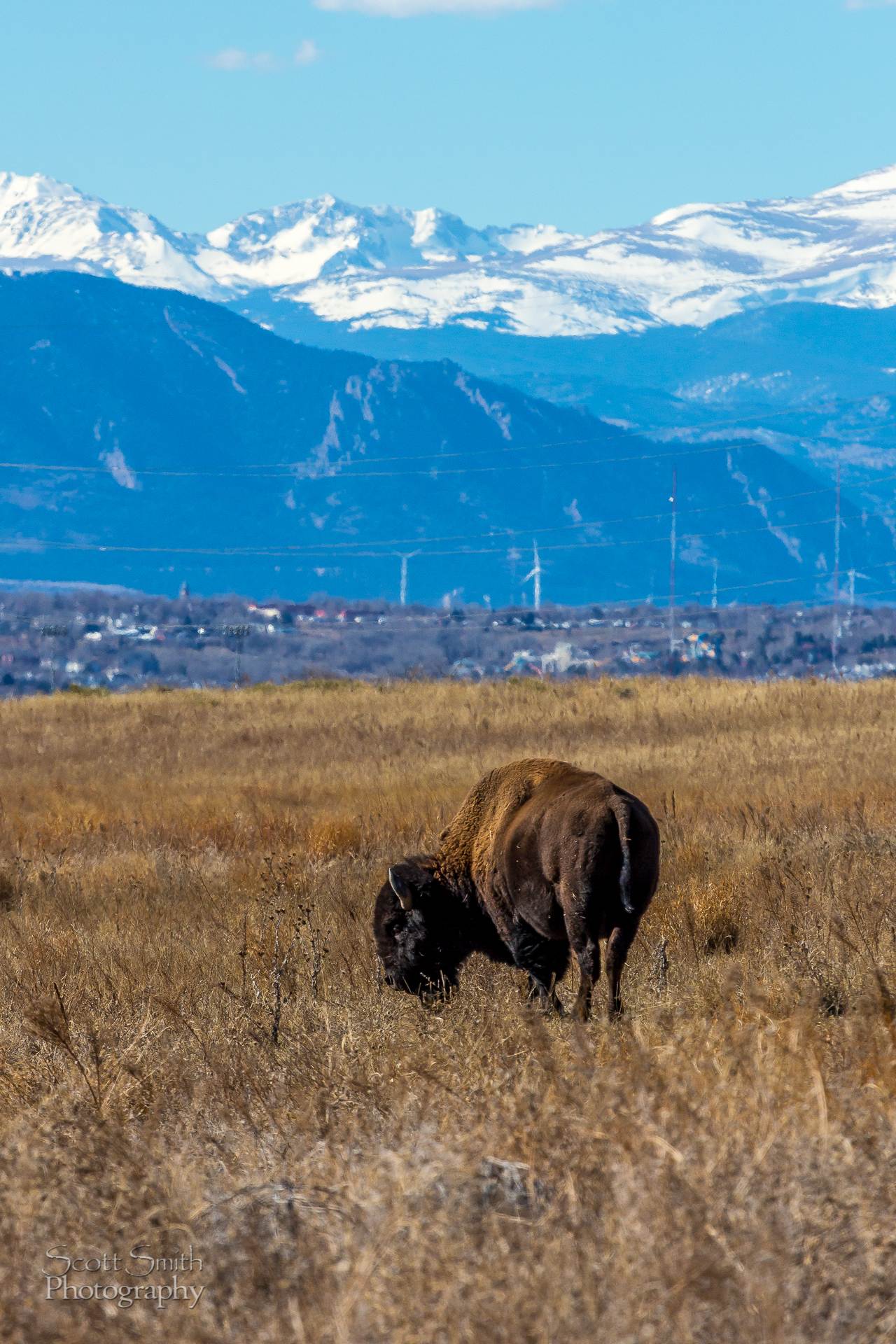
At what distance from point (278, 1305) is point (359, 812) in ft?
42.0

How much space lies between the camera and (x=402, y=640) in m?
170

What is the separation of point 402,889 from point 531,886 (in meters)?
0.68

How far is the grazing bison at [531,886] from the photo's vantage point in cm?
702

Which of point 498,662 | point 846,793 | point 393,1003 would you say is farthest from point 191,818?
point 498,662

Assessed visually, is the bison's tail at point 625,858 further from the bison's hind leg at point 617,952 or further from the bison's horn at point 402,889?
the bison's horn at point 402,889

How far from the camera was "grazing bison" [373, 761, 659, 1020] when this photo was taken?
702 centimetres

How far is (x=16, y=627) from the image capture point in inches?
7347

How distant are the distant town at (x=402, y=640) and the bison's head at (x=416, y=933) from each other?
124 meters

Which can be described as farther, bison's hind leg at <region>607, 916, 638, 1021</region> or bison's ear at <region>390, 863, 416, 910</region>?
bison's ear at <region>390, 863, 416, 910</region>

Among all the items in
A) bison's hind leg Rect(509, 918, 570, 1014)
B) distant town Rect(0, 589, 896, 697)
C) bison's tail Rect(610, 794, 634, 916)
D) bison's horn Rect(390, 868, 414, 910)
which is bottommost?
distant town Rect(0, 589, 896, 697)

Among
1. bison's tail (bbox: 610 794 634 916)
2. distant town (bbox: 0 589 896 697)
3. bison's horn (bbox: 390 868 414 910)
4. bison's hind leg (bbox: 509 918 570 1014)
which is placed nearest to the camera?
bison's tail (bbox: 610 794 634 916)

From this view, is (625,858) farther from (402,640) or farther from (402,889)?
(402,640)

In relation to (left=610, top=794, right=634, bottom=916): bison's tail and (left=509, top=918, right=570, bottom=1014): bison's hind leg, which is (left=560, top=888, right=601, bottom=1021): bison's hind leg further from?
(left=509, top=918, right=570, bottom=1014): bison's hind leg

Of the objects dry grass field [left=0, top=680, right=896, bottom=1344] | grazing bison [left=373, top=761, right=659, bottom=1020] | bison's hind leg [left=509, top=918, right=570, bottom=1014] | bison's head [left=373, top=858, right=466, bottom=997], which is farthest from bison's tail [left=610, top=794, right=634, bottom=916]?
bison's head [left=373, top=858, right=466, bottom=997]
